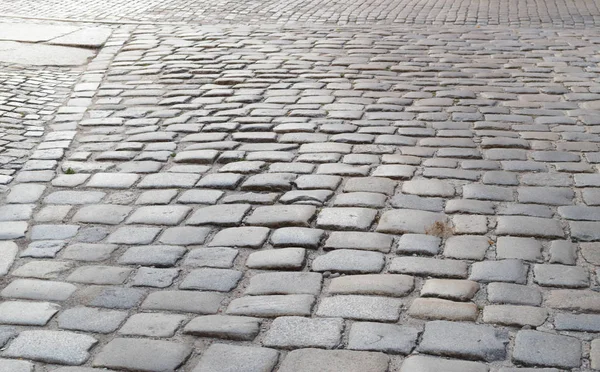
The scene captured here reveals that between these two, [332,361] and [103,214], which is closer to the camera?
[332,361]

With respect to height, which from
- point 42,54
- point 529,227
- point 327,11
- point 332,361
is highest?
point 332,361

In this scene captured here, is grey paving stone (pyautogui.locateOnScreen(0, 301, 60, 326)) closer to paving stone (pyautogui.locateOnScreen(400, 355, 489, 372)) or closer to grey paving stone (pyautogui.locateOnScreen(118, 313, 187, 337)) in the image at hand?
grey paving stone (pyautogui.locateOnScreen(118, 313, 187, 337))

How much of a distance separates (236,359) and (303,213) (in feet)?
4.35

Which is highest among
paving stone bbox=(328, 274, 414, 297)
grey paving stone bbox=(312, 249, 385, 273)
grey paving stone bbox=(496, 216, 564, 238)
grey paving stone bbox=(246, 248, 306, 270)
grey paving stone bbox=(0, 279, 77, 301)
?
grey paving stone bbox=(0, 279, 77, 301)

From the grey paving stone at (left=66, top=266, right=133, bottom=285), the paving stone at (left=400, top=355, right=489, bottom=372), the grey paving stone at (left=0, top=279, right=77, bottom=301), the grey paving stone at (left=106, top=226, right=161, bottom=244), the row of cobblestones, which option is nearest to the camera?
the paving stone at (left=400, top=355, right=489, bottom=372)

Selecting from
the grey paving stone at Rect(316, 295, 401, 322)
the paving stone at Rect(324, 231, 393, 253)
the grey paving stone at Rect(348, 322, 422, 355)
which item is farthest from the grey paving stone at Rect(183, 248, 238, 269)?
the grey paving stone at Rect(348, 322, 422, 355)

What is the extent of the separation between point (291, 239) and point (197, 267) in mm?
459

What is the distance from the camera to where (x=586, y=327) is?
2939 mm

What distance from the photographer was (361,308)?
312 centimetres

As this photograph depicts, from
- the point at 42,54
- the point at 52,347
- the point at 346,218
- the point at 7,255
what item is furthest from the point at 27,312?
the point at 42,54

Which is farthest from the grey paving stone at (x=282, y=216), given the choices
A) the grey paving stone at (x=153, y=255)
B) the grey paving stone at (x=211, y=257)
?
the grey paving stone at (x=153, y=255)

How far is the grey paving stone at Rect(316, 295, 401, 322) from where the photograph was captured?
306 centimetres

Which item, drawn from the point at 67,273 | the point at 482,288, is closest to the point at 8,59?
the point at 67,273

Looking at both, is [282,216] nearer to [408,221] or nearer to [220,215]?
[220,215]
